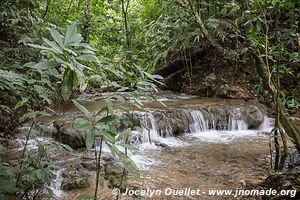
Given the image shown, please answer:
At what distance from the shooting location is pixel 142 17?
14.1 metres

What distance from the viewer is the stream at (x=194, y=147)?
155 inches

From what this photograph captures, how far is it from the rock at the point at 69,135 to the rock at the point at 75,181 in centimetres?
148

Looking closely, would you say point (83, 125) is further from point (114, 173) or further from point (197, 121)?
Result: point (197, 121)

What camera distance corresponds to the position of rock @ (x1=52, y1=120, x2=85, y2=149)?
5.68 metres

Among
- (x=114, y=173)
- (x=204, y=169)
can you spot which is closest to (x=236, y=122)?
(x=204, y=169)

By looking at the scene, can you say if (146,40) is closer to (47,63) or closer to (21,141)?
(21,141)

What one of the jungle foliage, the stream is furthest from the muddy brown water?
the jungle foliage

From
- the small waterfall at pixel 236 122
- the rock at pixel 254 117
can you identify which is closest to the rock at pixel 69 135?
the small waterfall at pixel 236 122

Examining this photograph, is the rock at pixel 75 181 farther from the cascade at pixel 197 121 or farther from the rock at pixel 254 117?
the rock at pixel 254 117

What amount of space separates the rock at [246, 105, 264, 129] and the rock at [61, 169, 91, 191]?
209 inches

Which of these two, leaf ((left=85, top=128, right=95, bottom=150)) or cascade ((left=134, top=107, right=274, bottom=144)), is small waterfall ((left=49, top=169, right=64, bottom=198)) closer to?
leaf ((left=85, top=128, right=95, bottom=150))

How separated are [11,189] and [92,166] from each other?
313 centimetres

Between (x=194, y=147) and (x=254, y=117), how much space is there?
2848 millimetres

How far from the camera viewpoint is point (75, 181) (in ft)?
12.9
